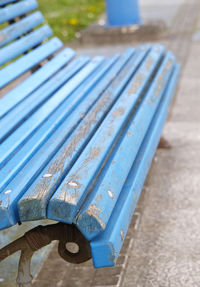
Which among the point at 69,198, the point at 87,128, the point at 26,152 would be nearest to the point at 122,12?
the point at 87,128

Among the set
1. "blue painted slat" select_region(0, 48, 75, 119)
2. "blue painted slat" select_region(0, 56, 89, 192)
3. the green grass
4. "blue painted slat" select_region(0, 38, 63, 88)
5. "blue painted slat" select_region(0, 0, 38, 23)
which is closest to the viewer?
"blue painted slat" select_region(0, 56, 89, 192)

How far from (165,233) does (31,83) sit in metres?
1.01

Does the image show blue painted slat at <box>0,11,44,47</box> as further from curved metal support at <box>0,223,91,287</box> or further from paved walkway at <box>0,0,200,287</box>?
curved metal support at <box>0,223,91,287</box>

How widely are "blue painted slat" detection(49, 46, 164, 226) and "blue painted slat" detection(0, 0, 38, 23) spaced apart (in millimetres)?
775

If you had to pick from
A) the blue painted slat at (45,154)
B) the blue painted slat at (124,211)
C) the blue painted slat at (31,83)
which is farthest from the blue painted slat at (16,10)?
the blue painted slat at (124,211)

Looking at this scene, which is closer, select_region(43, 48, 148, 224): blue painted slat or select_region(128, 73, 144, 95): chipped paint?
select_region(43, 48, 148, 224): blue painted slat

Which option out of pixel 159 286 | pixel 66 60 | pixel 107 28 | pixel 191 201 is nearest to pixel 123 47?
pixel 107 28

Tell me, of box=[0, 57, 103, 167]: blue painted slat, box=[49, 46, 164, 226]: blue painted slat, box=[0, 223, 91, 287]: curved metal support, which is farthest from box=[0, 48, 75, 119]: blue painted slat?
box=[0, 223, 91, 287]: curved metal support

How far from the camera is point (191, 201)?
8.91 ft

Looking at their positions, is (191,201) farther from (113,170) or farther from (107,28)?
(107,28)

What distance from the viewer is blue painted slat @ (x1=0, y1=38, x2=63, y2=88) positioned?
2518mm

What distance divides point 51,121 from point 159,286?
0.83 meters

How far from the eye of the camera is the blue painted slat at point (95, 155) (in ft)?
4.92

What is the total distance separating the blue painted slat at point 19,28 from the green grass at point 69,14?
3.83 metres
